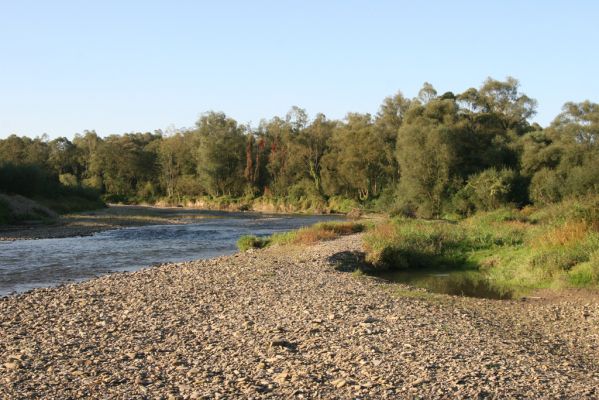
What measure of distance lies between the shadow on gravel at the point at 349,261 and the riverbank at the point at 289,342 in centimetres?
447

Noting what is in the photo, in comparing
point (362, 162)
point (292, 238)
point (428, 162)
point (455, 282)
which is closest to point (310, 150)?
point (362, 162)

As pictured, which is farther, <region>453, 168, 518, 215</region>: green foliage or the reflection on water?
<region>453, 168, 518, 215</region>: green foliage

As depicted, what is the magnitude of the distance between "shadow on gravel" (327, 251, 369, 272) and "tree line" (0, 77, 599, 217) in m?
29.6

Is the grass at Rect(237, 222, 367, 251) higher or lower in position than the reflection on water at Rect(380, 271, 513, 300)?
higher

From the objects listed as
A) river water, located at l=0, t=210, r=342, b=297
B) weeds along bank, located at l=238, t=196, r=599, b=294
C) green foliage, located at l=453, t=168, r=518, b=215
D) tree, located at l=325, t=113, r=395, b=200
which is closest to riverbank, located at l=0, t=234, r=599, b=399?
weeds along bank, located at l=238, t=196, r=599, b=294

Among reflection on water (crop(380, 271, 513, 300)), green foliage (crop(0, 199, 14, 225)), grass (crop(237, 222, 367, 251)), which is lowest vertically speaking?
reflection on water (crop(380, 271, 513, 300))

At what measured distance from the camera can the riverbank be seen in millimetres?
9367

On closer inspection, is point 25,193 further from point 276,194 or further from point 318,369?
point 318,369

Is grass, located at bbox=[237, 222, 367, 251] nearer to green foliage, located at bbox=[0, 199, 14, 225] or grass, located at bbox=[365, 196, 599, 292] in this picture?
grass, located at bbox=[365, 196, 599, 292]

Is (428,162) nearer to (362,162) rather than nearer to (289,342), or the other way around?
(362,162)

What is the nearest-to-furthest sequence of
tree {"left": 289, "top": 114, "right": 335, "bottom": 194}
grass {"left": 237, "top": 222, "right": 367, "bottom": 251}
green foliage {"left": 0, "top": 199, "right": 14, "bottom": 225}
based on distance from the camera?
grass {"left": 237, "top": 222, "right": 367, "bottom": 251} → green foliage {"left": 0, "top": 199, "right": 14, "bottom": 225} → tree {"left": 289, "top": 114, "right": 335, "bottom": 194}

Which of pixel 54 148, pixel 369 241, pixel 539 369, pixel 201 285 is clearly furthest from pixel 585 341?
pixel 54 148

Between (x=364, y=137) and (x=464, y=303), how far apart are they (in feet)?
200

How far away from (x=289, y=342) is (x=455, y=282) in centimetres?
1298
